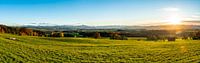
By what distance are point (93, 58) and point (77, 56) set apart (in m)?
2.20

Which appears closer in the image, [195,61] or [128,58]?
[195,61]

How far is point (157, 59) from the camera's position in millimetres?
39406

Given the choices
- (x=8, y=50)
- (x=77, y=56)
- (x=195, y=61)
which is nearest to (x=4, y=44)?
(x=8, y=50)

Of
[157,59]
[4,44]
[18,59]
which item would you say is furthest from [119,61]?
[4,44]

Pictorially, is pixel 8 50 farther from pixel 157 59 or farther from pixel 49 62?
pixel 157 59

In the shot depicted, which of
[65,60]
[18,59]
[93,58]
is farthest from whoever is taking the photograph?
[93,58]

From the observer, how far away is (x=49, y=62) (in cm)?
3478

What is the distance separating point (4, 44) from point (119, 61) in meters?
16.0

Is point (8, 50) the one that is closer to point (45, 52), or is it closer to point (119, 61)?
point (45, 52)

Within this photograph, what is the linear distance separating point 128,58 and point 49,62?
10.9 m

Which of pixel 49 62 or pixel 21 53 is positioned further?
pixel 21 53

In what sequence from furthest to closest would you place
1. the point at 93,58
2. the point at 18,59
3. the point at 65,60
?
1. the point at 93,58
2. the point at 65,60
3. the point at 18,59

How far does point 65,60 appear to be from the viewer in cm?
3666

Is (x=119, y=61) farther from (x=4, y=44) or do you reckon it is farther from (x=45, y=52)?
(x=4, y=44)
